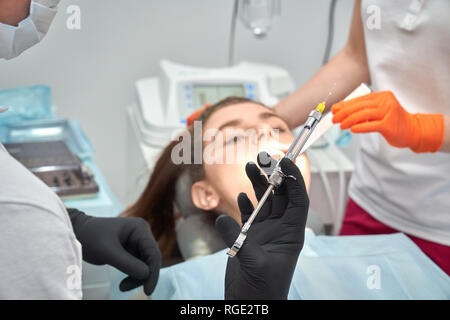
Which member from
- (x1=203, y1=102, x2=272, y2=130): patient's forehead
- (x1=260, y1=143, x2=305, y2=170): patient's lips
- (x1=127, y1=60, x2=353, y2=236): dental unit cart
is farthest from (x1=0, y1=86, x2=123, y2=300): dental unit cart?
(x1=260, y1=143, x2=305, y2=170): patient's lips

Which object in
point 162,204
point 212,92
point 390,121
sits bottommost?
point 162,204

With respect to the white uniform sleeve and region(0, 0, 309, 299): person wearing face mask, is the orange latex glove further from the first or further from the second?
the white uniform sleeve

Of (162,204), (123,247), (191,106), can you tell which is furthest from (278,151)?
(191,106)

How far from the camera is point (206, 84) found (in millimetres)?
1700

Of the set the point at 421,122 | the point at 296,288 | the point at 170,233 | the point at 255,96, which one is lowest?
the point at 170,233

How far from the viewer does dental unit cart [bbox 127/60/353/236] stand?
1.51 metres

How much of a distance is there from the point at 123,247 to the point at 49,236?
1.19ft

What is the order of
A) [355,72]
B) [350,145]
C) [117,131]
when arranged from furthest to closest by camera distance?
1. [117,131]
2. [350,145]
3. [355,72]

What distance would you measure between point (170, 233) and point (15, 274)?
2.53 ft

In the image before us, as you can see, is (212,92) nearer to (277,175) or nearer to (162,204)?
(162,204)

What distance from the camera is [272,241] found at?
73cm

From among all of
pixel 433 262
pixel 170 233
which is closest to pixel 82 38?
pixel 170 233

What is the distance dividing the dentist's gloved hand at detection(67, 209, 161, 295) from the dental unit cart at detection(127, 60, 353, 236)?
47cm

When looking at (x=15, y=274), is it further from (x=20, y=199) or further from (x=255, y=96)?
(x=255, y=96)
